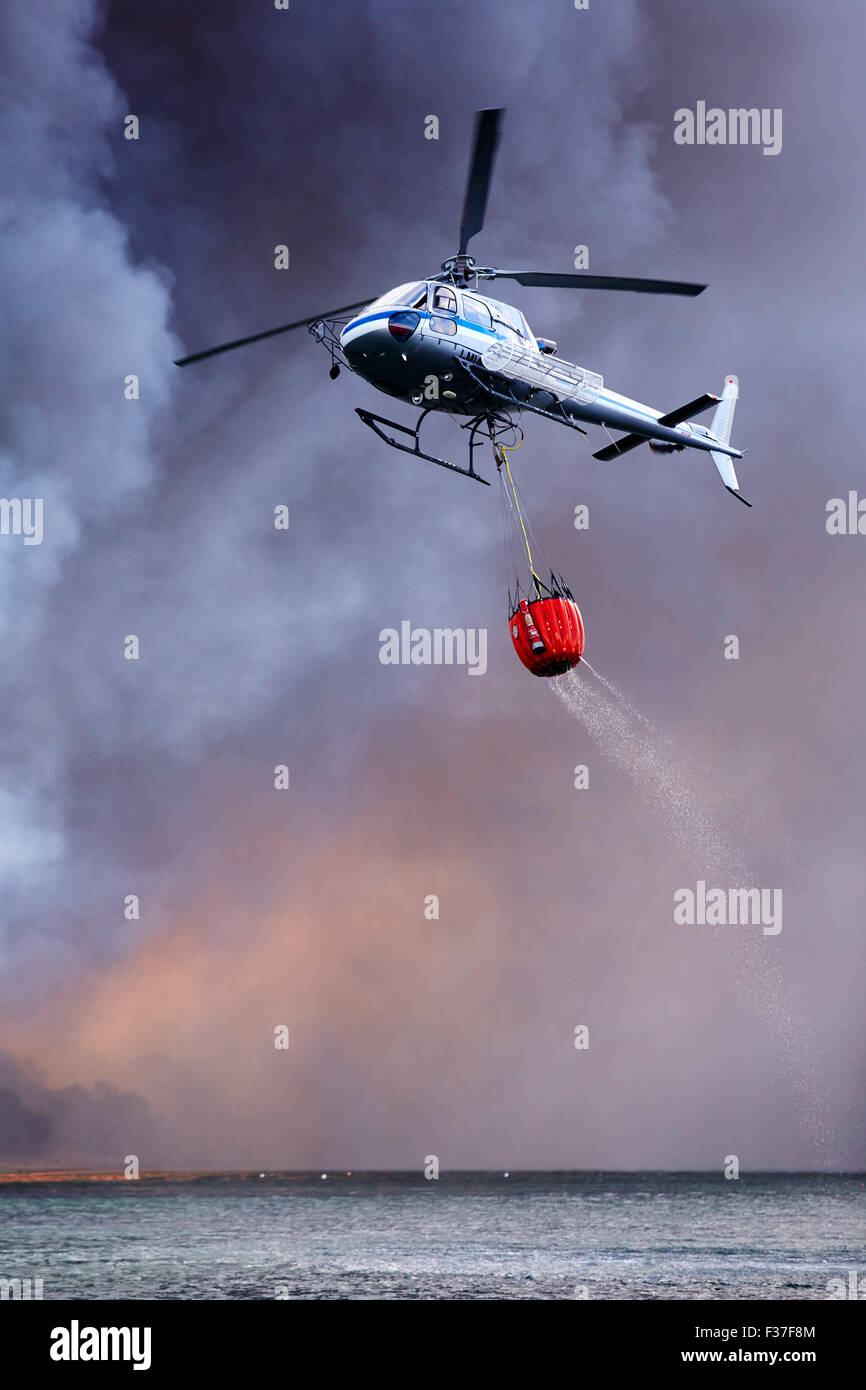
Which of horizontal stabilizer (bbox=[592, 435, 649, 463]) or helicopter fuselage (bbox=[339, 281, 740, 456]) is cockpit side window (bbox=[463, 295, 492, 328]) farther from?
horizontal stabilizer (bbox=[592, 435, 649, 463])

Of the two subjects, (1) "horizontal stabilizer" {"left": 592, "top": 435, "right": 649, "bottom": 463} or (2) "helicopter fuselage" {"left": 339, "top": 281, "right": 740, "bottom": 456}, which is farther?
(1) "horizontal stabilizer" {"left": 592, "top": 435, "right": 649, "bottom": 463}

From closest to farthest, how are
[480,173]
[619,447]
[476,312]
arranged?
1. [480,173]
2. [476,312]
3. [619,447]

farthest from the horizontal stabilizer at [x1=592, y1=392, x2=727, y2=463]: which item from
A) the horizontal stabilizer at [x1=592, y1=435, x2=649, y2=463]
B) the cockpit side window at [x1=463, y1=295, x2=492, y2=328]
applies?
the cockpit side window at [x1=463, y1=295, x2=492, y2=328]

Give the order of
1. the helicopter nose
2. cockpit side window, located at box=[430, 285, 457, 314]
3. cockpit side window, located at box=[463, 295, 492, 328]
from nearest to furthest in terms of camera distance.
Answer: the helicopter nose → cockpit side window, located at box=[430, 285, 457, 314] → cockpit side window, located at box=[463, 295, 492, 328]

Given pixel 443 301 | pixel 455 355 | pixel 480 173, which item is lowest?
pixel 455 355

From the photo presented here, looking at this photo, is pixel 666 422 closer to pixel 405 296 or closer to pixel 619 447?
pixel 619 447

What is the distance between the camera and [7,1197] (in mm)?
84000

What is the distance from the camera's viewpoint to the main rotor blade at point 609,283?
17547mm

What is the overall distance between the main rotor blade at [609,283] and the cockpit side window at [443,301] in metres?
1.06

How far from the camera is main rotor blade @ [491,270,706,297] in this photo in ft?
57.6

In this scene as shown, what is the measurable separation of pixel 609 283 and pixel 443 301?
241cm

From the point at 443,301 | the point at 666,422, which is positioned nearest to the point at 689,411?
the point at 666,422

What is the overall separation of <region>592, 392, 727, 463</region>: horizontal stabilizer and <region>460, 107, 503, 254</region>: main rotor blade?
192 inches

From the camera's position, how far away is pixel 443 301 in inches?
714
